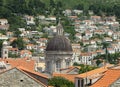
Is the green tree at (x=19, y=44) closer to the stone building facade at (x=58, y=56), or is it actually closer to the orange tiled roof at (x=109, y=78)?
the stone building facade at (x=58, y=56)

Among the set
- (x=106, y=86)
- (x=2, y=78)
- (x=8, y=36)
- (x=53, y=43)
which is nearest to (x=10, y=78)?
(x=2, y=78)

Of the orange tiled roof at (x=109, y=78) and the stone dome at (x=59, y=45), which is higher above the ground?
the orange tiled roof at (x=109, y=78)

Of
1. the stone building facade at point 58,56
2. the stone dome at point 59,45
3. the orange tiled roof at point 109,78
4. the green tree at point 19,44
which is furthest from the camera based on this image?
the green tree at point 19,44

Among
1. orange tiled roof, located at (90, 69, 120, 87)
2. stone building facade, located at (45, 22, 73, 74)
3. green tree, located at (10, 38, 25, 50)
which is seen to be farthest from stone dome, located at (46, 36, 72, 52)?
green tree, located at (10, 38, 25, 50)

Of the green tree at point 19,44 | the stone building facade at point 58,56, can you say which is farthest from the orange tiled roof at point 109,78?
the green tree at point 19,44

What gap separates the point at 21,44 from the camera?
178375mm

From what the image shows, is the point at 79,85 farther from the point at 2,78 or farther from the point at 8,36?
the point at 8,36

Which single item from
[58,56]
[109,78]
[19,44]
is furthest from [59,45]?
[19,44]

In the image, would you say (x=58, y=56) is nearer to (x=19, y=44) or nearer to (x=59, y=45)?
(x=59, y=45)

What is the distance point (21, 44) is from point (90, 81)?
466ft

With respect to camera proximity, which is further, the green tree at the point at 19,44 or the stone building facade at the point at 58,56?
the green tree at the point at 19,44

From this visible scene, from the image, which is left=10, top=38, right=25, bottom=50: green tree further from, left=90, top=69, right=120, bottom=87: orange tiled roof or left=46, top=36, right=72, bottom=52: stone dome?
left=90, top=69, right=120, bottom=87: orange tiled roof

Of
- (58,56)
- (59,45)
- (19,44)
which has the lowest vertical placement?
(19,44)

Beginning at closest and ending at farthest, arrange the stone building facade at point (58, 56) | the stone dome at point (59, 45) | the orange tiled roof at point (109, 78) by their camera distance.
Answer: the orange tiled roof at point (109, 78)
the stone building facade at point (58, 56)
the stone dome at point (59, 45)
